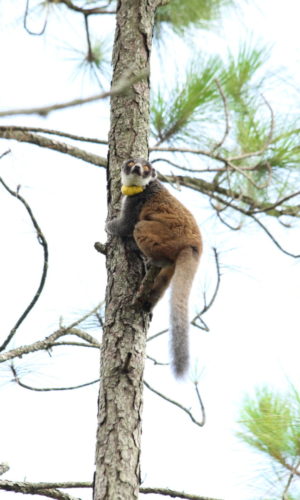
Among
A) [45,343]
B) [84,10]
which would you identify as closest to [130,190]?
[45,343]

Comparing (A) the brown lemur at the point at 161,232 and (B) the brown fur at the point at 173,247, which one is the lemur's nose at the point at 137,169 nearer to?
(A) the brown lemur at the point at 161,232

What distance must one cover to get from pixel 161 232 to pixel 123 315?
0.88 meters

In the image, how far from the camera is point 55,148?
5.43 m

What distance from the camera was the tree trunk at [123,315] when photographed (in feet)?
11.6

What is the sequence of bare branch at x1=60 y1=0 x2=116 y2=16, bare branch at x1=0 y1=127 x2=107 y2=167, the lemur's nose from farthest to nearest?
bare branch at x1=60 y1=0 x2=116 y2=16
bare branch at x1=0 y1=127 x2=107 y2=167
the lemur's nose

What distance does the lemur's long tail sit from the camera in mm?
3971

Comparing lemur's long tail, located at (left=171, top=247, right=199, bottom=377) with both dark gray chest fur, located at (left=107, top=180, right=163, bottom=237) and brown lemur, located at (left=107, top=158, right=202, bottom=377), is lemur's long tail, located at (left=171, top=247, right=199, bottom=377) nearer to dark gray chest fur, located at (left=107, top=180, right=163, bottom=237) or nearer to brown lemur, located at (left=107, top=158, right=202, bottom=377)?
brown lemur, located at (left=107, top=158, right=202, bottom=377)

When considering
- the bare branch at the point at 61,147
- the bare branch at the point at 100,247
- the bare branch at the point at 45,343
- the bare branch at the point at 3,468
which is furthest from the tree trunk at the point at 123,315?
the bare branch at the point at 61,147

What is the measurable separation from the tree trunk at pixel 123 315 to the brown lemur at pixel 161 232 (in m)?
0.12

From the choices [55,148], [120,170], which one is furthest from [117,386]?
[55,148]

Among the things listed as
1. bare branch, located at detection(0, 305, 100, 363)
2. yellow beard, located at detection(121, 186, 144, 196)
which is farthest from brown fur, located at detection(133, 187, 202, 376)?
bare branch, located at detection(0, 305, 100, 363)

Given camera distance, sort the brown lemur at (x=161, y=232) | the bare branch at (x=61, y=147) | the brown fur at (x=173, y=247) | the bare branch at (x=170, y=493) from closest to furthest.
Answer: the bare branch at (x=170, y=493) → the brown fur at (x=173, y=247) → the brown lemur at (x=161, y=232) → the bare branch at (x=61, y=147)

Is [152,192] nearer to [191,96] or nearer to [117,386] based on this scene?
[191,96]

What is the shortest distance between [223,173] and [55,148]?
154 cm
